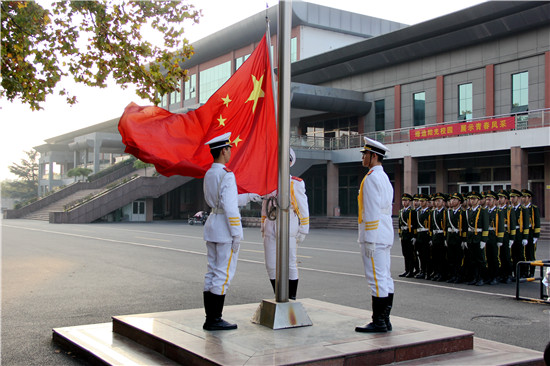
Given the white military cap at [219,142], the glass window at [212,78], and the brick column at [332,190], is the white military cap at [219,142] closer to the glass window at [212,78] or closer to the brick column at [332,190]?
the brick column at [332,190]

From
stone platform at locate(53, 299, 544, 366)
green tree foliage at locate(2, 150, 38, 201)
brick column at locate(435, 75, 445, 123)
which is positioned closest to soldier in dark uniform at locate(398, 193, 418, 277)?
stone platform at locate(53, 299, 544, 366)

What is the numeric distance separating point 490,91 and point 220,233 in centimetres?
3064

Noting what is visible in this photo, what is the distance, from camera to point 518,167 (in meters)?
28.2

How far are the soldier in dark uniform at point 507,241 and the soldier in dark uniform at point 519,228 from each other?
196 mm

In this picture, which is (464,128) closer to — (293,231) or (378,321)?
(293,231)

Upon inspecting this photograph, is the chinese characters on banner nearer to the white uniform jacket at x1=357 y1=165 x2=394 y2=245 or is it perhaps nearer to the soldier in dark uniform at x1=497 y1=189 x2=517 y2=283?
the soldier in dark uniform at x1=497 y1=189 x2=517 y2=283

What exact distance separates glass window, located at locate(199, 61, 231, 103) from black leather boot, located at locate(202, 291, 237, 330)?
1978 inches

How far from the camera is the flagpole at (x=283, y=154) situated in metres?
6.48

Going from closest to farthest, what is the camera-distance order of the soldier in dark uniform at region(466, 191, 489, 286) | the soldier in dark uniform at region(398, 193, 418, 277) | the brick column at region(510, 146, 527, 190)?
the soldier in dark uniform at region(466, 191, 489, 286), the soldier in dark uniform at region(398, 193, 418, 277), the brick column at region(510, 146, 527, 190)

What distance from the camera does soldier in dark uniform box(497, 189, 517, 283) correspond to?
1190 cm

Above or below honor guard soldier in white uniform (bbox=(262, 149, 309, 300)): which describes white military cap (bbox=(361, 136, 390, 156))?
above

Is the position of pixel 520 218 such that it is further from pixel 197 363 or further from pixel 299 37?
pixel 299 37

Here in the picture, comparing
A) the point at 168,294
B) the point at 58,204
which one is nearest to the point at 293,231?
the point at 168,294

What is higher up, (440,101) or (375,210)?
(440,101)
